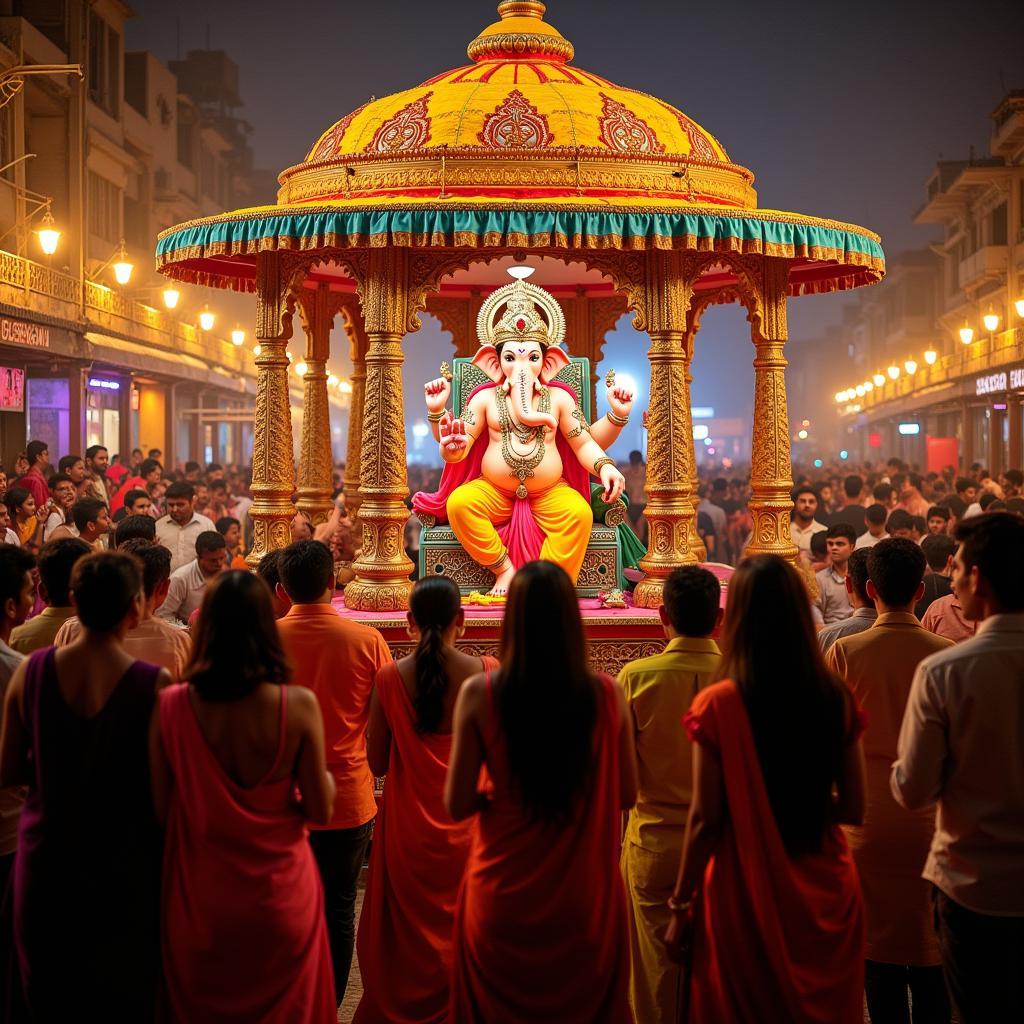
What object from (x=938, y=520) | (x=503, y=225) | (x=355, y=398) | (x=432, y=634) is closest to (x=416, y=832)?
(x=432, y=634)

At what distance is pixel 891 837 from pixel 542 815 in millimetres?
1586

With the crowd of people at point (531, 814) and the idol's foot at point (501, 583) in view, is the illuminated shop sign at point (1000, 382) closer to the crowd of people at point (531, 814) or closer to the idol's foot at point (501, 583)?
the idol's foot at point (501, 583)

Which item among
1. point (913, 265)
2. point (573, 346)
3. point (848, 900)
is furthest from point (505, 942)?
point (913, 265)

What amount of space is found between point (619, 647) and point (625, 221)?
279 cm

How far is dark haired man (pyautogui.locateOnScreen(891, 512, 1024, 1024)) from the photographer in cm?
368

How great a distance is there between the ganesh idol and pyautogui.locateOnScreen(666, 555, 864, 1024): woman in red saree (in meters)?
5.41

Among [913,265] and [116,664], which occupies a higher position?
[913,265]

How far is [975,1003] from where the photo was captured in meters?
3.71

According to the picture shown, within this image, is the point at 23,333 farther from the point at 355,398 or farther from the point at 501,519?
the point at 501,519

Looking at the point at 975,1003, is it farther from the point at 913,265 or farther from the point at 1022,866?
the point at 913,265

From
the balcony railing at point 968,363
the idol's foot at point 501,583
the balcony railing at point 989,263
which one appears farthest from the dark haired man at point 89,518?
the balcony railing at point 989,263

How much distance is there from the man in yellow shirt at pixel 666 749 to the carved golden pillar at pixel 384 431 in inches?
172

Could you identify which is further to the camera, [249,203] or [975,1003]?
[249,203]

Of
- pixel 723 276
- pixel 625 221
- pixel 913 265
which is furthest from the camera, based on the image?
pixel 913 265
